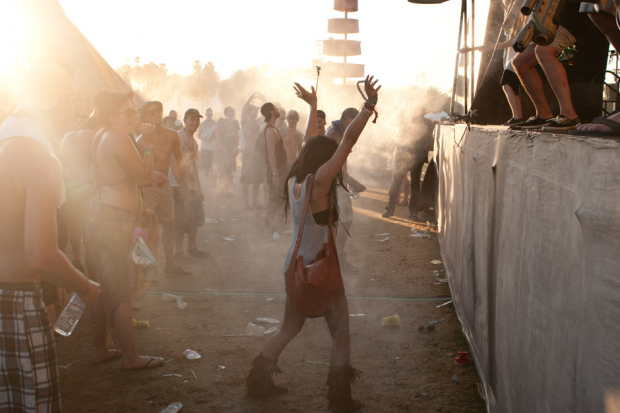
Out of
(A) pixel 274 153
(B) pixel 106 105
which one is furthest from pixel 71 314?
(A) pixel 274 153

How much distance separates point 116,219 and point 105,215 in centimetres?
8

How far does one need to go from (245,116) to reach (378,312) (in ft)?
29.5

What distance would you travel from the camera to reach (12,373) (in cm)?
211

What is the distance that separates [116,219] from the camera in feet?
12.3

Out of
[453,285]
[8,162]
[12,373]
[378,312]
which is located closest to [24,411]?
[12,373]

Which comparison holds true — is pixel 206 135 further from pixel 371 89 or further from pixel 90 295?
pixel 90 295

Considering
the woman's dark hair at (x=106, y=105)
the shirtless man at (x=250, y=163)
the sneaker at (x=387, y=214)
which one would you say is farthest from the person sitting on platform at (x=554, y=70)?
the shirtless man at (x=250, y=163)

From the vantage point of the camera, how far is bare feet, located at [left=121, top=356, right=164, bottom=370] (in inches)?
152

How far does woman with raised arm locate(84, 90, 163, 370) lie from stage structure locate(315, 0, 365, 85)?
63247mm

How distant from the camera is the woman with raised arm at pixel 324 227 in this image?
10.2 feet

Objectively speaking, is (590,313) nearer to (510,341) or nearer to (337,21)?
(510,341)

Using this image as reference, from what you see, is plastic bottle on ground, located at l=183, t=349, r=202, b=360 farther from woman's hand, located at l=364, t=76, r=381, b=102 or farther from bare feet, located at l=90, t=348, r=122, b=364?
woman's hand, located at l=364, t=76, r=381, b=102

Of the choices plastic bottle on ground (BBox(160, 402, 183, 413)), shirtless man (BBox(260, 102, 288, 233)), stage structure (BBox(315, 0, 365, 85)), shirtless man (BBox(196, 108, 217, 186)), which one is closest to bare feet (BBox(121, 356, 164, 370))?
plastic bottle on ground (BBox(160, 402, 183, 413))

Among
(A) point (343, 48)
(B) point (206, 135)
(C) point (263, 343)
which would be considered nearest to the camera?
(C) point (263, 343)
